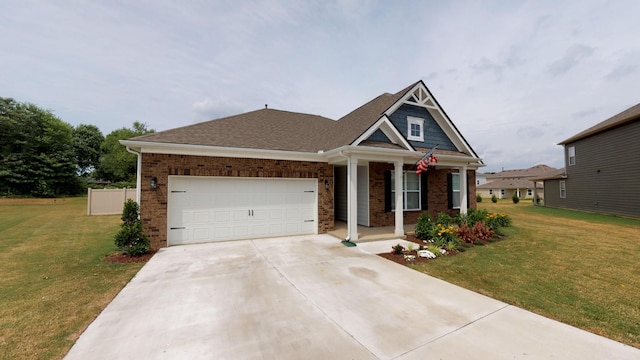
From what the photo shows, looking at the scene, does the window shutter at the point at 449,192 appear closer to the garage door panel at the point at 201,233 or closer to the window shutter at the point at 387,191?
the window shutter at the point at 387,191

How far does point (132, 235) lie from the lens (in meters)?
6.84

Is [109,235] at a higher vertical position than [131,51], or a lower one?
lower

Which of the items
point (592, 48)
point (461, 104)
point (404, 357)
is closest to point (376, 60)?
point (461, 104)

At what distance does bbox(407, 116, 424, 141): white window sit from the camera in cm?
1112

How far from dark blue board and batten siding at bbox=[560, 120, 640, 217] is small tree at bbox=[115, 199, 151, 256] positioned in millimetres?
24513

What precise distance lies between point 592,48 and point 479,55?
3.62m

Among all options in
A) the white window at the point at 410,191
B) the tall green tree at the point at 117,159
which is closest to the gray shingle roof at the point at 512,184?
the white window at the point at 410,191

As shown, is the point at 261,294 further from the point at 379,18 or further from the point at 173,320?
the point at 379,18

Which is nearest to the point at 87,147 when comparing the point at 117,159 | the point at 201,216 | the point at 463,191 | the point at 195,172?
the point at 117,159

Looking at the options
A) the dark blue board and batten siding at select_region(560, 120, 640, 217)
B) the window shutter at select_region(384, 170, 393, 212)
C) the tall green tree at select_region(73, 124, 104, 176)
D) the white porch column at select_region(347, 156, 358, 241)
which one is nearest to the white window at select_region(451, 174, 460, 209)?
the window shutter at select_region(384, 170, 393, 212)

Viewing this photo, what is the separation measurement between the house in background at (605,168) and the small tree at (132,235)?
24252 mm

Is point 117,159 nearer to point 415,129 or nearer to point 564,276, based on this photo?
point 415,129

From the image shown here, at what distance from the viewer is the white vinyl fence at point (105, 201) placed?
54.1 ft

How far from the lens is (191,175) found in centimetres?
802
